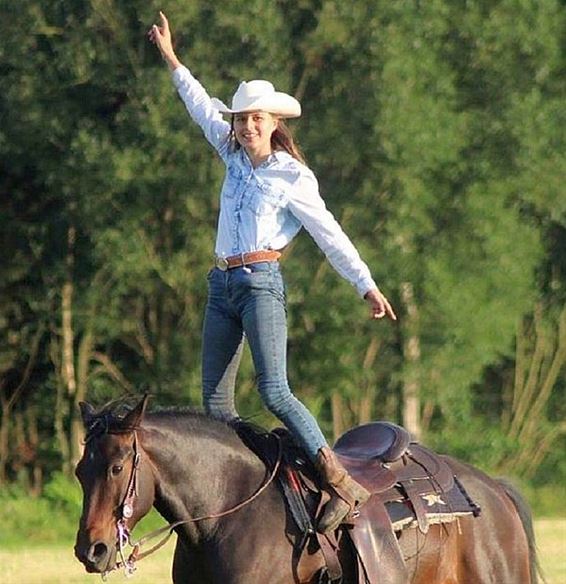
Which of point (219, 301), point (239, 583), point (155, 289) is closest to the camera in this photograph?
point (239, 583)

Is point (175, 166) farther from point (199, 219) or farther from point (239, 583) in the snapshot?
point (239, 583)

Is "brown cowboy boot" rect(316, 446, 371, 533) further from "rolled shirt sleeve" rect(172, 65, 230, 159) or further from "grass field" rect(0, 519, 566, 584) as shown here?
"grass field" rect(0, 519, 566, 584)

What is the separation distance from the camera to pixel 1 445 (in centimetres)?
2180

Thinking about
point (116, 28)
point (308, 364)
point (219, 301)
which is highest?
point (116, 28)

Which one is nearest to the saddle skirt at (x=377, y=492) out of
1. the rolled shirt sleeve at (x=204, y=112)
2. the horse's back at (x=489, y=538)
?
the horse's back at (x=489, y=538)

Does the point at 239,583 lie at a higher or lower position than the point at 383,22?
lower

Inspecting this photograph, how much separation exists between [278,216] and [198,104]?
897mm

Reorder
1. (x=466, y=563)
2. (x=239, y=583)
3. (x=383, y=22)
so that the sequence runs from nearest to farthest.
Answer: (x=239, y=583) → (x=466, y=563) → (x=383, y=22)

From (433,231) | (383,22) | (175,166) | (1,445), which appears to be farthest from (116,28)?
(1,445)

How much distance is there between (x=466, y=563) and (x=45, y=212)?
13.6m

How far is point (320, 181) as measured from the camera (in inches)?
755

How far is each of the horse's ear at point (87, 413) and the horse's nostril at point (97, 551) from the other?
0.53 metres

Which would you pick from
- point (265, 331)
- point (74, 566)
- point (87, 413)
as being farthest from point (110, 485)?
point (74, 566)

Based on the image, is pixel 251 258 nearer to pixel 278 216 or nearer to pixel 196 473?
pixel 278 216
